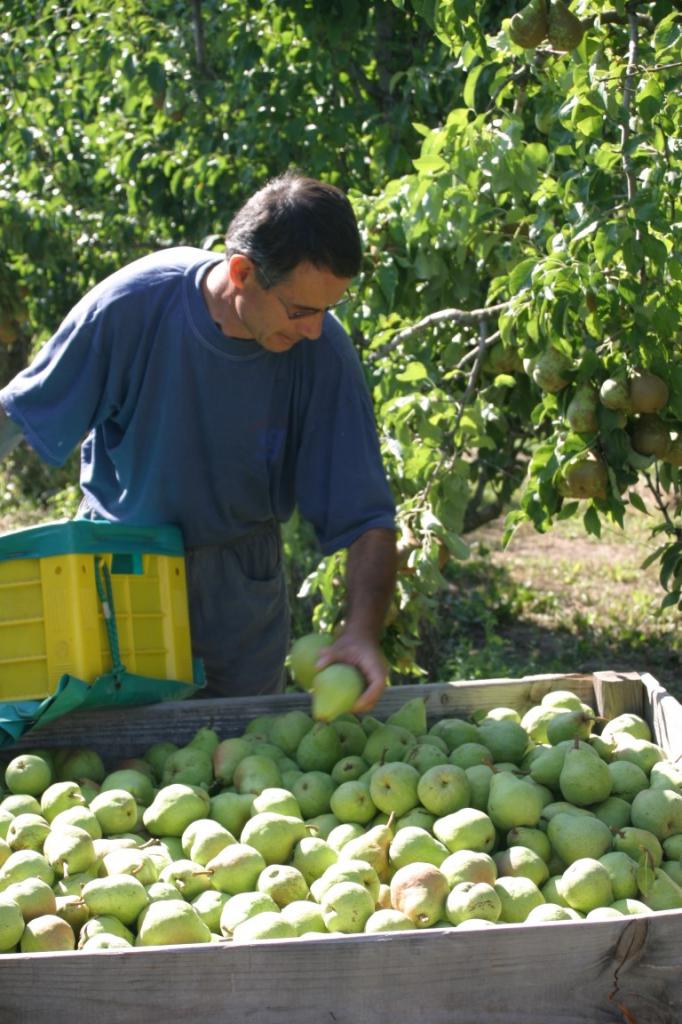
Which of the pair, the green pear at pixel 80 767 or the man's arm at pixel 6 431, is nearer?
the green pear at pixel 80 767

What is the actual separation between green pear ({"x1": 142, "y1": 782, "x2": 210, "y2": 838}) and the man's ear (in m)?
1.06

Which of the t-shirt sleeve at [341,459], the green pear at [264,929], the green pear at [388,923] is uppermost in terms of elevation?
the t-shirt sleeve at [341,459]

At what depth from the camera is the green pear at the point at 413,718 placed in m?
2.61

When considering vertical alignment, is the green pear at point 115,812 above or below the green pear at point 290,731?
below

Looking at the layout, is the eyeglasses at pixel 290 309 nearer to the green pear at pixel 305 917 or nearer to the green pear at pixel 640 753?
the green pear at pixel 640 753

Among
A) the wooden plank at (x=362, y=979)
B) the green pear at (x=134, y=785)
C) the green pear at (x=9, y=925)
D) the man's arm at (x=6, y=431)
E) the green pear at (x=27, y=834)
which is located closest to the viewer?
→ the wooden plank at (x=362, y=979)

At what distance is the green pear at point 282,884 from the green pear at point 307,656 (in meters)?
0.64

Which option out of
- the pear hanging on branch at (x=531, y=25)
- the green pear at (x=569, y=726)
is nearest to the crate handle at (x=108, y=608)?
the green pear at (x=569, y=726)

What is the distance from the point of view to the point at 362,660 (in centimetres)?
255

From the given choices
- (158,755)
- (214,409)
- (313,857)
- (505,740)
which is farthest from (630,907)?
(214,409)

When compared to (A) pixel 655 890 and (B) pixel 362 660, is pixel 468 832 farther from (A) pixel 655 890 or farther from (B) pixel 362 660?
(B) pixel 362 660

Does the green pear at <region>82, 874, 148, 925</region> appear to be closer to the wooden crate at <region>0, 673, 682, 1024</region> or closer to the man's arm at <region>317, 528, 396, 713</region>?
the wooden crate at <region>0, 673, 682, 1024</region>

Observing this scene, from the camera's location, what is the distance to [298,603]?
6895mm

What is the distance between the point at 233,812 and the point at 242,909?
37 cm
